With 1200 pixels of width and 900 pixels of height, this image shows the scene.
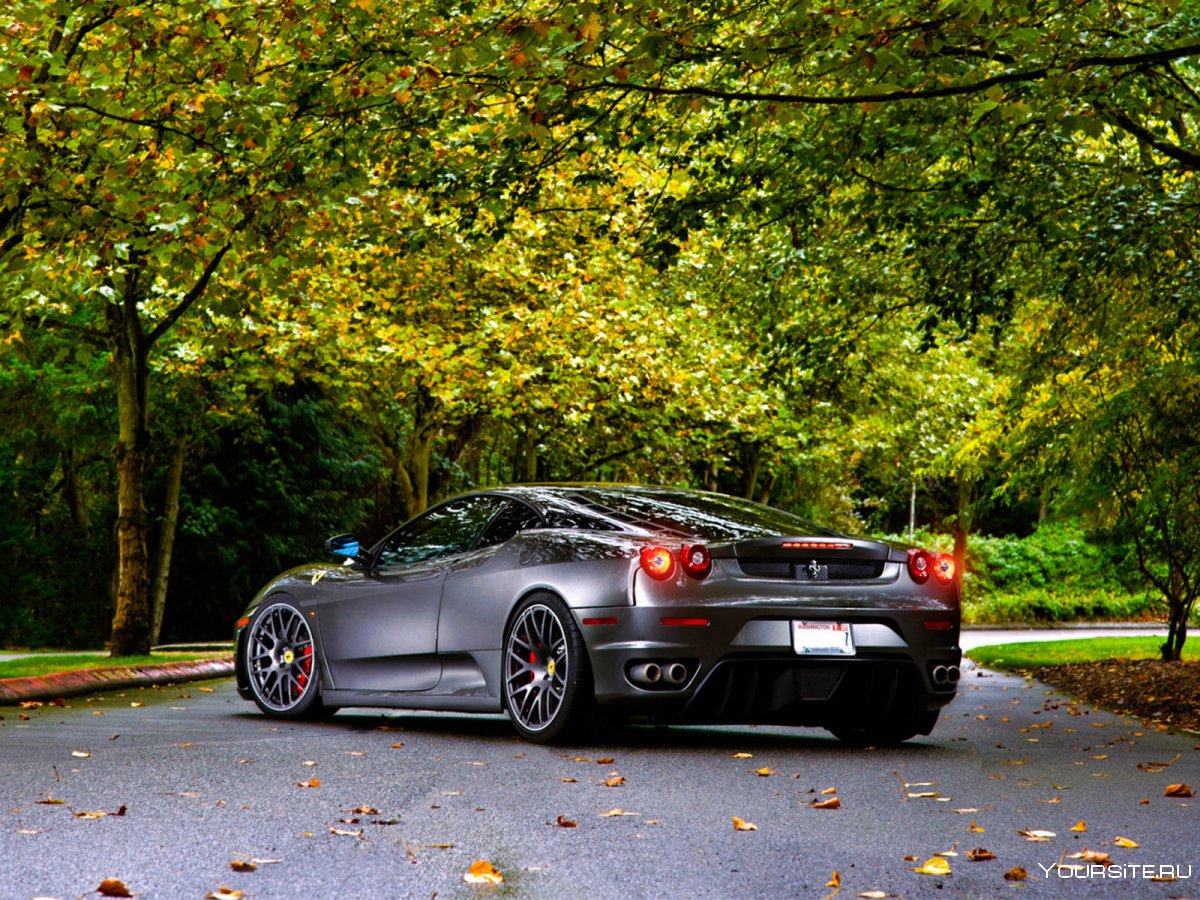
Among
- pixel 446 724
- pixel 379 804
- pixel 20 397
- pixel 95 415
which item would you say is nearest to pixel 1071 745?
pixel 446 724

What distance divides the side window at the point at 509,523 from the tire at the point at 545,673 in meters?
0.62

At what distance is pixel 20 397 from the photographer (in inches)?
1144

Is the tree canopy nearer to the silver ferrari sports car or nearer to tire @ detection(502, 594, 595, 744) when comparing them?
the silver ferrari sports car

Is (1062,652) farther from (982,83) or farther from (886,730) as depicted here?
(982,83)

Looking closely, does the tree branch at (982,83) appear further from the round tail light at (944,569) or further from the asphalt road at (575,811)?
the asphalt road at (575,811)

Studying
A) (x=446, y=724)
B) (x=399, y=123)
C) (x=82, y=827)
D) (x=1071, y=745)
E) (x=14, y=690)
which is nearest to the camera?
(x=82, y=827)

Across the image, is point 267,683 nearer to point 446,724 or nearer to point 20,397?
point 446,724

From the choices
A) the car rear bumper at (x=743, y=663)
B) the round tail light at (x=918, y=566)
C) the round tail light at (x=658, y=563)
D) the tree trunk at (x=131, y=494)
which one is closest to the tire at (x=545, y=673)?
the car rear bumper at (x=743, y=663)

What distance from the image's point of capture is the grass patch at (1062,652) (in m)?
20.5

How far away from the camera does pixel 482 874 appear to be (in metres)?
4.84

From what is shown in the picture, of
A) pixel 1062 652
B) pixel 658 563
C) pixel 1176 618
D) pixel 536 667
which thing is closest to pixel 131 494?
pixel 536 667

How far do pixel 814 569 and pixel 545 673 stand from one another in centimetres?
152

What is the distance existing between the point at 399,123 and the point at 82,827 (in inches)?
259

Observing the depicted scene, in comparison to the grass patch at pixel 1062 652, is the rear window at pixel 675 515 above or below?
above
